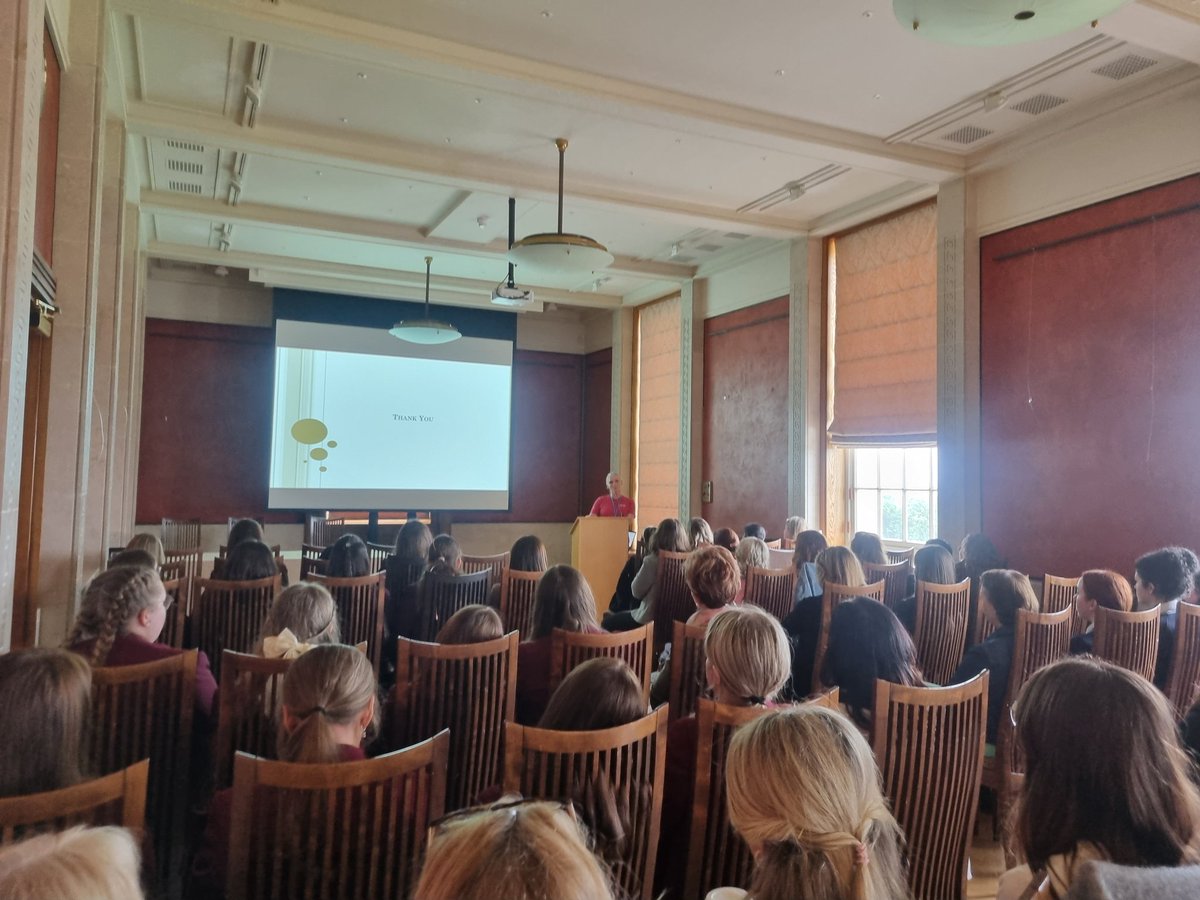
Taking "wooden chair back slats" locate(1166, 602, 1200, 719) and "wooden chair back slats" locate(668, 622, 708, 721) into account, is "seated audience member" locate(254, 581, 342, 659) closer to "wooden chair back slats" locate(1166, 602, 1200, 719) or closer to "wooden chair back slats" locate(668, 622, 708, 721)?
"wooden chair back slats" locate(668, 622, 708, 721)

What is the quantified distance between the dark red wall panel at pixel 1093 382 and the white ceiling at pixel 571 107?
85 centimetres

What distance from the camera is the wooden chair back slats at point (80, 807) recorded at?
110 cm

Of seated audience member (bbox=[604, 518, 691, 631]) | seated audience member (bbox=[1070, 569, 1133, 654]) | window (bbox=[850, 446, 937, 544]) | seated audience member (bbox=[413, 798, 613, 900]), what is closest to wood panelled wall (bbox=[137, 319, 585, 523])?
window (bbox=[850, 446, 937, 544])

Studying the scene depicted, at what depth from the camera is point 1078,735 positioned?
1167mm

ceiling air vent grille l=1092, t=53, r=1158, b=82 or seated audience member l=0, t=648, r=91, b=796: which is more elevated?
ceiling air vent grille l=1092, t=53, r=1158, b=82

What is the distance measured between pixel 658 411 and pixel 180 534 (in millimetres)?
5735

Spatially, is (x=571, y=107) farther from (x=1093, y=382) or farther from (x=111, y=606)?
(x=111, y=606)

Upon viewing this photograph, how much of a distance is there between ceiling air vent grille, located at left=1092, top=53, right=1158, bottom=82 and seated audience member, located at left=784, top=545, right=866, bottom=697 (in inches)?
131

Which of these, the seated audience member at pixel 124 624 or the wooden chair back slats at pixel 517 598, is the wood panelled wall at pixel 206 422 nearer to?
the wooden chair back slats at pixel 517 598

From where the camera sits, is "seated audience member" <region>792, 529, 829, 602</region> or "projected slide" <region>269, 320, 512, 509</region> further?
"projected slide" <region>269, 320, 512, 509</region>

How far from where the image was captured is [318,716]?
1.59m

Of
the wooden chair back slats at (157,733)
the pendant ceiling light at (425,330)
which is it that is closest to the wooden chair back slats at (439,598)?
the wooden chair back slats at (157,733)

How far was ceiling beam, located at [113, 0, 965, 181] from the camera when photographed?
404 centimetres

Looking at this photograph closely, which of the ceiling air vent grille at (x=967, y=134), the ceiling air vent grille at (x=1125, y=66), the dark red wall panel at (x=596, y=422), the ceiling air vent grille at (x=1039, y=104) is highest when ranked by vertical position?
the ceiling air vent grille at (x=967, y=134)
